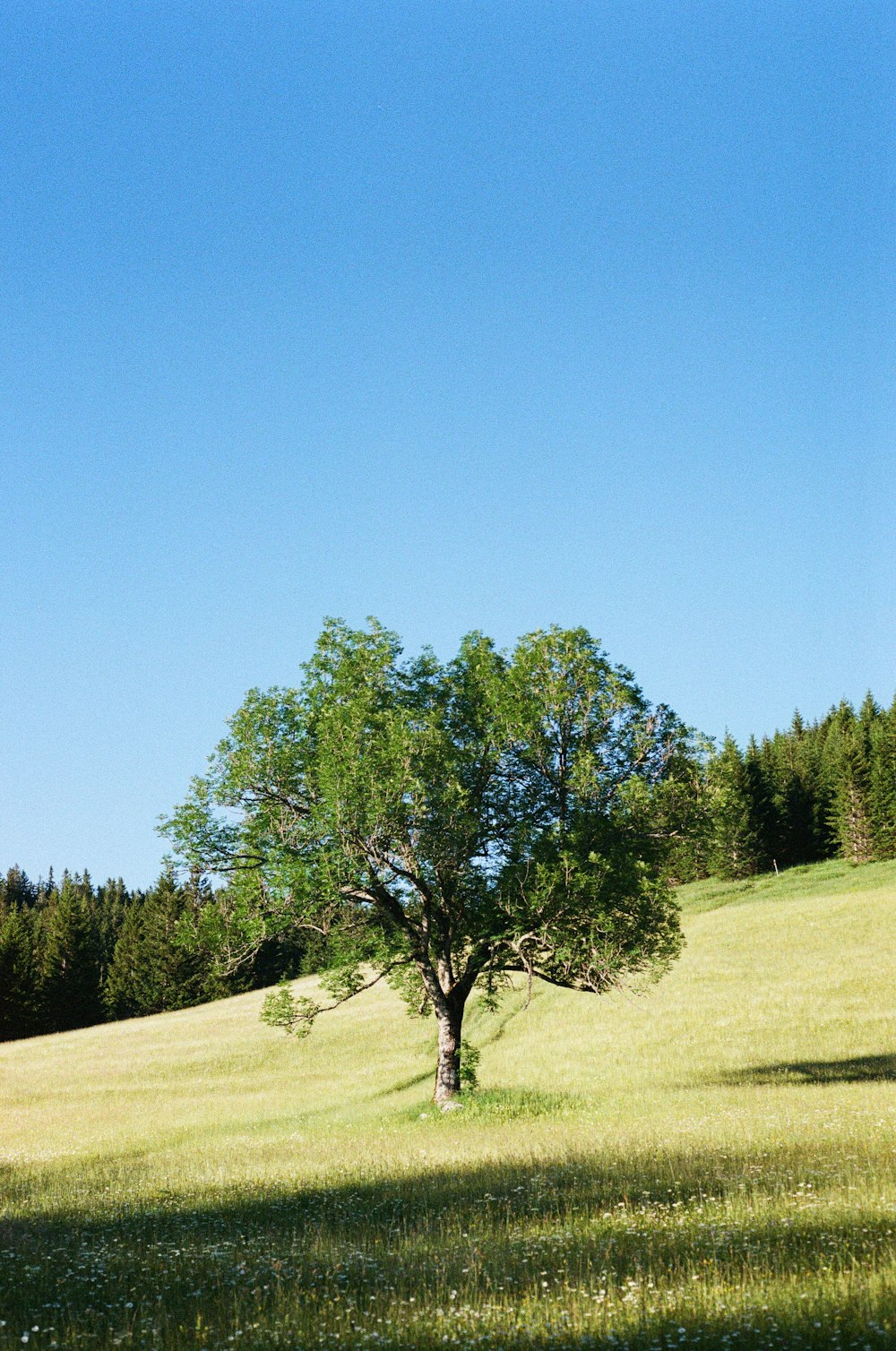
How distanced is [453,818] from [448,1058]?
Answer: 311 inches

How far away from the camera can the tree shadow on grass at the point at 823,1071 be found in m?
29.6

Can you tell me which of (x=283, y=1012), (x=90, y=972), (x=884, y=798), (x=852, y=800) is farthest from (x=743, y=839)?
(x=283, y=1012)

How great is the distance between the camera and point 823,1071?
31.6m

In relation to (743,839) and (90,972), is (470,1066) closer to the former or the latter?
(743,839)

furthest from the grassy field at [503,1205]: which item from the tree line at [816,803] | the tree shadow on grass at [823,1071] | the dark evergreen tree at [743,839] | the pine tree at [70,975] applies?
the pine tree at [70,975]

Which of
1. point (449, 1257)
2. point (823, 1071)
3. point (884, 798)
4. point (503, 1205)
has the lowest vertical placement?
point (823, 1071)

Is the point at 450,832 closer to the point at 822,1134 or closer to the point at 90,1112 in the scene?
the point at 822,1134

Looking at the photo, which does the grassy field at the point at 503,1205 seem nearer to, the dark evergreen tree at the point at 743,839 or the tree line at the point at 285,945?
the tree line at the point at 285,945

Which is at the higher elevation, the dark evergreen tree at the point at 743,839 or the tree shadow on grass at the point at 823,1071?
the dark evergreen tree at the point at 743,839

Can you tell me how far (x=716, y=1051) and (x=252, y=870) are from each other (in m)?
21.4

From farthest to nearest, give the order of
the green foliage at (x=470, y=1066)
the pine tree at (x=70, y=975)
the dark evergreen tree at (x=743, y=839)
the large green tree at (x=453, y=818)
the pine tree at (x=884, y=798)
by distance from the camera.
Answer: the dark evergreen tree at (x=743, y=839) → the pine tree at (x=70, y=975) → the pine tree at (x=884, y=798) → the green foliage at (x=470, y=1066) → the large green tree at (x=453, y=818)

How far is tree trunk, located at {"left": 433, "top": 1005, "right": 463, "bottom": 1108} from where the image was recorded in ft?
91.9

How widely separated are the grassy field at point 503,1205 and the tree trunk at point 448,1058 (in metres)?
0.90

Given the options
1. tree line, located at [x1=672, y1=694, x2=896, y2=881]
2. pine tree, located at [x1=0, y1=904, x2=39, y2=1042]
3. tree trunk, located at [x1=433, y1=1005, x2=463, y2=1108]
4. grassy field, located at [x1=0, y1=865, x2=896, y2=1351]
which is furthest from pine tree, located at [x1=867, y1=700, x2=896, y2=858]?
pine tree, located at [x1=0, y1=904, x2=39, y2=1042]
